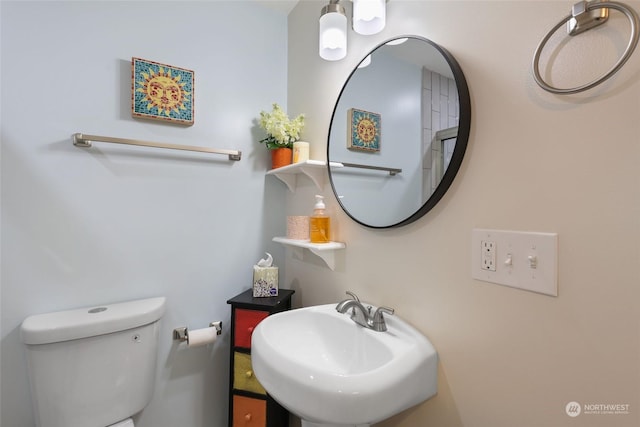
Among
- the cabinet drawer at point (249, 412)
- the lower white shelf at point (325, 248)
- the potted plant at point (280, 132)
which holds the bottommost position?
the cabinet drawer at point (249, 412)

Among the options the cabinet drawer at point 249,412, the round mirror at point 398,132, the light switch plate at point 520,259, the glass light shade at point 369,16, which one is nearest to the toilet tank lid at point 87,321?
the cabinet drawer at point 249,412

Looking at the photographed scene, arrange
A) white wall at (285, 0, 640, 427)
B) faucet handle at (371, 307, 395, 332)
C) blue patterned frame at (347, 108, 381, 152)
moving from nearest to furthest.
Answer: white wall at (285, 0, 640, 427)
faucet handle at (371, 307, 395, 332)
blue patterned frame at (347, 108, 381, 152)

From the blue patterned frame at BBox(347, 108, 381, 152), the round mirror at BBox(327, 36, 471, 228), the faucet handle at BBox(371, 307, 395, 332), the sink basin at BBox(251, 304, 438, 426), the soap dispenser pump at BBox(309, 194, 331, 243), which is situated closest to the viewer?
the sink basin at BBox(251, 304, 438, 426)

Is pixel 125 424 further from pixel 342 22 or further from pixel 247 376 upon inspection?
pixel 342 22

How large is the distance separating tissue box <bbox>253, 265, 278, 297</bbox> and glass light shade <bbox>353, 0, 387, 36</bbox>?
1.05 metres

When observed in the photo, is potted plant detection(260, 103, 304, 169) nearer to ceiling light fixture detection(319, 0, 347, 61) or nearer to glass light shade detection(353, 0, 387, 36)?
ceiling light fixture detection(319, 0, 347, 61)

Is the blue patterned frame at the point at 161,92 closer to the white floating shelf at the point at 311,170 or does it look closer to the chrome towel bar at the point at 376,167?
the white floating shelf at the point at 311,170

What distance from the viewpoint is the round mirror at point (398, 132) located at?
799 millimetres

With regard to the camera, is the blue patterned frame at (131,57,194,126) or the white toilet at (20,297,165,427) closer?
the white toilet at (20,297,165,427)

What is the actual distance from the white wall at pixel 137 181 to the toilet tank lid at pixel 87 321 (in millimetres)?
75

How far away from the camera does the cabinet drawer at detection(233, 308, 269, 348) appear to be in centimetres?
128

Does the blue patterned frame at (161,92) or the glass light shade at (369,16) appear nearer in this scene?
the glass light shade at (369,16)

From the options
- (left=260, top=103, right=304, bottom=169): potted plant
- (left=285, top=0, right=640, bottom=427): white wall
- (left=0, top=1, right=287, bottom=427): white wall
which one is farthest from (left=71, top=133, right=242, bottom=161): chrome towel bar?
(left=285, top=0, right=640, bottom=427): white wall

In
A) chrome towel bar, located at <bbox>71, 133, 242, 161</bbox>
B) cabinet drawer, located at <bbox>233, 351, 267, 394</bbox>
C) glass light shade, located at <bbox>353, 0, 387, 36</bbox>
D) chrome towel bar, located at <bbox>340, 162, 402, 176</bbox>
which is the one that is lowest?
cabinet drawer, located at <bbox>233, 351, 267, 394</bbox>
